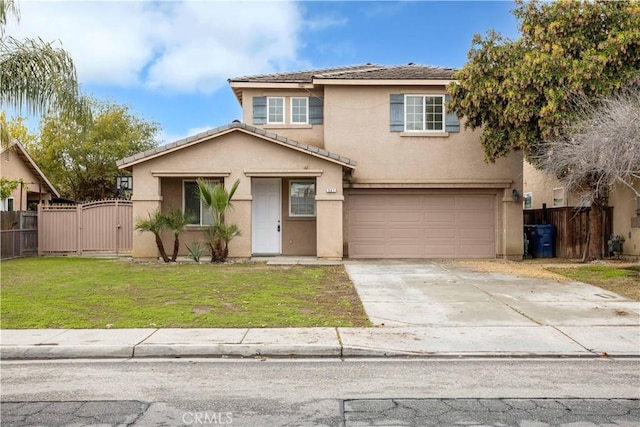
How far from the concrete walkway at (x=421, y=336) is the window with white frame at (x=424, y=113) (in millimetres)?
8800

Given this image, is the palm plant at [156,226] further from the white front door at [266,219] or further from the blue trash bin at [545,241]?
the blue trash bin at [545,241]

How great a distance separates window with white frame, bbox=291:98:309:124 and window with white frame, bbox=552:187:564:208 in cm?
1043

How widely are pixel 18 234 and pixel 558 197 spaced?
20245 mm

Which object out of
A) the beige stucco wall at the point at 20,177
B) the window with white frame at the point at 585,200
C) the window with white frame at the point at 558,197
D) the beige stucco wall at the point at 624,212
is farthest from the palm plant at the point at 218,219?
the beige stucco wall at the point at 20,177

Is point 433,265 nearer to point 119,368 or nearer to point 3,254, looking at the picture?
point 119,368

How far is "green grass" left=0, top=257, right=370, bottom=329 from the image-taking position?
9000mm

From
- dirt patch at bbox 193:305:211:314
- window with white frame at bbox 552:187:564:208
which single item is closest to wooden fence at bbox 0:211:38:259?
dirt patch at bbox 193:305:211:314

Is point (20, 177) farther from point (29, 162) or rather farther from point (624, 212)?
point (624, 212)

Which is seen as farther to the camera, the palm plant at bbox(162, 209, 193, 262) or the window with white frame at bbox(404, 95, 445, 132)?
the window with white frame at bbox(404, 95, 445, 132)

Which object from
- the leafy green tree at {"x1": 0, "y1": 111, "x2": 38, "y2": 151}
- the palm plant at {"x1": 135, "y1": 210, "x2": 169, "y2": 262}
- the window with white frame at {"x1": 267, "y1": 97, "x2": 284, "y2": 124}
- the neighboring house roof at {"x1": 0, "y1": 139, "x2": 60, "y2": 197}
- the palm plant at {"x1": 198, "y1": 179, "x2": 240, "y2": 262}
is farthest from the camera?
the leafy green tree at {"x1": 0, "y1": 111, "x2": 38, "y2": 151}

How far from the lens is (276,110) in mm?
19625

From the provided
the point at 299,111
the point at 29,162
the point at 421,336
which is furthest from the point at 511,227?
the point at 29,162

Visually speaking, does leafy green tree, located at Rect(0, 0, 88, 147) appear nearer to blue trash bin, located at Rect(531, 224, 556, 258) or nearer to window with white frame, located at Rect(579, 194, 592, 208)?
window with white frame, located at Rect(579, 194, 592, 208)

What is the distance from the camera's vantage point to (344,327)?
8578 millimetres
